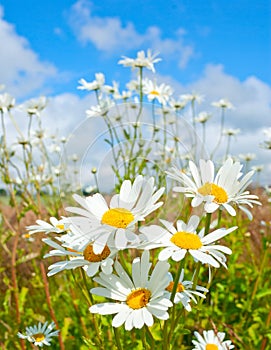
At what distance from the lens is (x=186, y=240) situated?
104 centimetres

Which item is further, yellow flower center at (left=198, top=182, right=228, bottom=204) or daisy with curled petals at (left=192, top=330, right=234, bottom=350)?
daisy with curled petals at (left=192, top=330, right=234, bottom=350)

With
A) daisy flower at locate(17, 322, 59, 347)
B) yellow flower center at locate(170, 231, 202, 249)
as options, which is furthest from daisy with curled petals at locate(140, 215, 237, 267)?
daisy flower at locate(17, 322, 59, 347)

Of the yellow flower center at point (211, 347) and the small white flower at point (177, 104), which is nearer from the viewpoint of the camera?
the yellow flower center at point (211, 347)

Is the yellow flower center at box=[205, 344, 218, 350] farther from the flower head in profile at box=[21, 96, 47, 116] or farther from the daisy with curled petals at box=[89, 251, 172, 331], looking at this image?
the flower head in profile at box=[21, 96, 47, 116]

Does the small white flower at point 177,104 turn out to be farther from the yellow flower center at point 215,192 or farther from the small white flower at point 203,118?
the yellow flower center at point 215,192

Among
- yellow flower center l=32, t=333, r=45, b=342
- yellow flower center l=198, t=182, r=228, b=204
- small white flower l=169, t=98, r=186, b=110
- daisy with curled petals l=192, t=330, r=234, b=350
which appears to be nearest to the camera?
yellow flower center l=198, t=182, r=228, b=204

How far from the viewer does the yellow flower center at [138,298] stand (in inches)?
40.0

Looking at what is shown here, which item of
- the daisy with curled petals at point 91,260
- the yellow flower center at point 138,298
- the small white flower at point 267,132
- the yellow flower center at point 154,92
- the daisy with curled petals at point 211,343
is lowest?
the daisy with curled petals at point 211,343

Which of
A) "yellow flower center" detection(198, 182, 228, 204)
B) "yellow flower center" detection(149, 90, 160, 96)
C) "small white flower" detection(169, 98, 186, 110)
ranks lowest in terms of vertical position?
"yellow flower center" detection(198, 182, 228, 204)

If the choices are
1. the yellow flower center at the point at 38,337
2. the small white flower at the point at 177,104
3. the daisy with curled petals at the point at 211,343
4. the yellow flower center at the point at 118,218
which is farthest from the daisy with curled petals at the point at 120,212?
the small white flower at the point at 177,104

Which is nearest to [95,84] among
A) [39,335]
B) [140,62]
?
[140,62]

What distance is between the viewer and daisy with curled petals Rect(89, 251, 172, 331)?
3.21 ft

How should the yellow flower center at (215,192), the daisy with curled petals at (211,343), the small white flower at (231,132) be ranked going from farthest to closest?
the small white flower at (231,132), the daisy with curled petals at (211,343), the yellow flower center at (215,192)

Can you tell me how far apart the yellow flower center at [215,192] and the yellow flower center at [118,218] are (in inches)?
8.0
